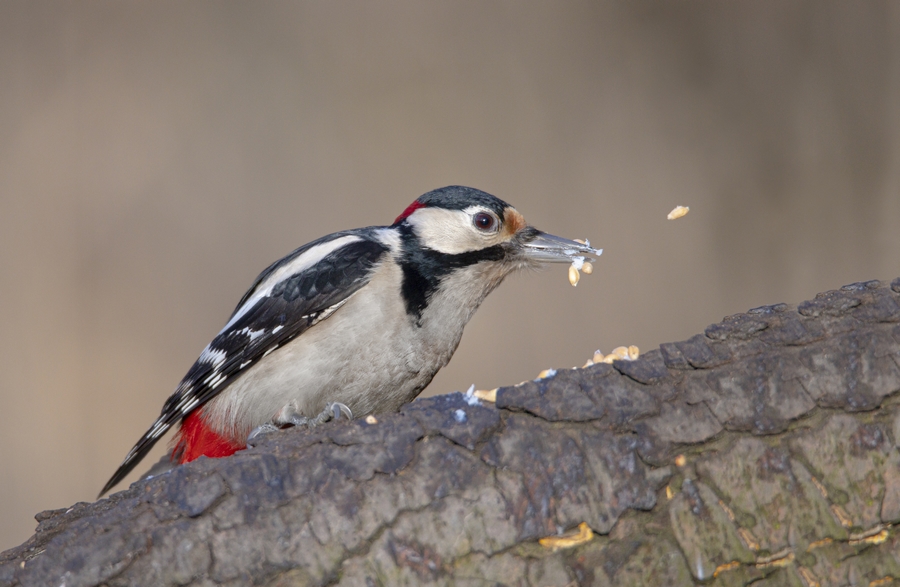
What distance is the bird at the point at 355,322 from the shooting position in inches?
81.2

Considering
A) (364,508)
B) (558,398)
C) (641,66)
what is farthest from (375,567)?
(641,66)

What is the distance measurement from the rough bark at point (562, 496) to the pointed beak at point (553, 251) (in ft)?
3.40

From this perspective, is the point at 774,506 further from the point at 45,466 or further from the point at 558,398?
the point at 45,466

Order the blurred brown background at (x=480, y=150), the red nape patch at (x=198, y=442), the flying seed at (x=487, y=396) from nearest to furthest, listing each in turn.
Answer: the flying seed at (x=487, y=396) → the red nape patch at (x=198, y=442) → the blurred brown background at (x=480, y=150)

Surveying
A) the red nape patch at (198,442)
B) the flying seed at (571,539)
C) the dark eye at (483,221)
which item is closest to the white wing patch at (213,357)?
the red nape patch at (198,442)

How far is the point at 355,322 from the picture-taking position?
2.07 meters

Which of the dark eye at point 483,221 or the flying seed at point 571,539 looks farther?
the dark eye at point 483,221

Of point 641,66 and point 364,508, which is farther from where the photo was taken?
point 641,66

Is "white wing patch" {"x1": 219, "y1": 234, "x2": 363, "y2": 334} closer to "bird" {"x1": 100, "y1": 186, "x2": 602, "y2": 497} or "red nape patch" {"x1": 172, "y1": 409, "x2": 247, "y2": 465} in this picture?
"bird" {"x1": 100, "y1": 186, "x2": 602, "y2": 497}

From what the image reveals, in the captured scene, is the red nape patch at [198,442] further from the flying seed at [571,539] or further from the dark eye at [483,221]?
the flying seed at [571,539]

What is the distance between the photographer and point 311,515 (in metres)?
1.19

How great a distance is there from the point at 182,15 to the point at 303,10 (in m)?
0.50

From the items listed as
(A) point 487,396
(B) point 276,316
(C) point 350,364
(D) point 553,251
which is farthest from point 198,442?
(A) point 487,396

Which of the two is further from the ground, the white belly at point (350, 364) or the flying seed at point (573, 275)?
the flying seed at point (573, 275)
